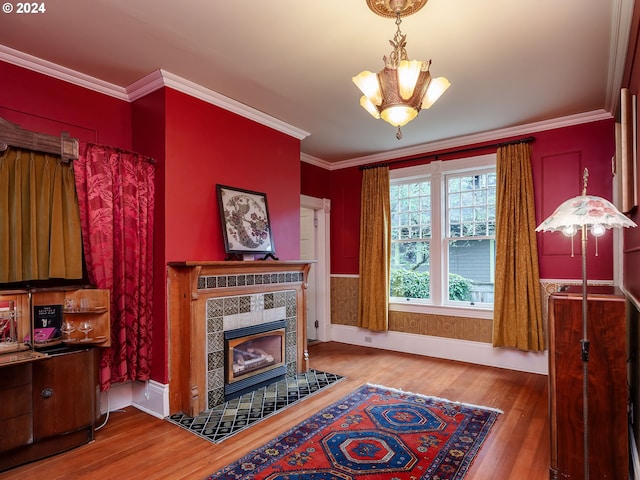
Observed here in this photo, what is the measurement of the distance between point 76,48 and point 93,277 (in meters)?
1.69

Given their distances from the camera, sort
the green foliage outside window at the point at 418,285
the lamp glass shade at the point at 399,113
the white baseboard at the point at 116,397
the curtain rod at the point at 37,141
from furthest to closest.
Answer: the green foliage outside window at the point at 418,285 → the white baseboard at the point at 116,397 → the curtain rod at the point at 37,141 → the lamp glass shade at the point at 399,113

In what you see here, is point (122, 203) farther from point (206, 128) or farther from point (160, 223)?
point (206, 128)

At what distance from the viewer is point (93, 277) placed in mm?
2887

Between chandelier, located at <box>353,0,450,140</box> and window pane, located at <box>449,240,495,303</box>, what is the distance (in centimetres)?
301

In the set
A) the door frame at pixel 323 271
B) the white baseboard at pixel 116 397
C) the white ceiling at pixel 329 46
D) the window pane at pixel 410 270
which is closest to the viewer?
the white ceiling at pixel 329 46

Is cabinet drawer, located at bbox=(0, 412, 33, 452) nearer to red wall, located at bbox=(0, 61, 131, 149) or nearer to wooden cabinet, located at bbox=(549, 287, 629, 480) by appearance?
red wall, located at bbox=(0, 61, 131, 149)

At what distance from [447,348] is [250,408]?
109 inches

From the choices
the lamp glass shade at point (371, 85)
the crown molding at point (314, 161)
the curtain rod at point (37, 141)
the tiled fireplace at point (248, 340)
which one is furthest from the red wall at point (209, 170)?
the lamp glass shade at point (371, 85)

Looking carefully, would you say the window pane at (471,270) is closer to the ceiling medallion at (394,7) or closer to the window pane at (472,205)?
the window pane at (472,205)

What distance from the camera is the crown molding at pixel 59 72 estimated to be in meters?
2.67

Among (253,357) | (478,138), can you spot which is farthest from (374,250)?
(253,357)

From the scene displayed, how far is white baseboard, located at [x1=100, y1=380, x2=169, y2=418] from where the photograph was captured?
119 inches

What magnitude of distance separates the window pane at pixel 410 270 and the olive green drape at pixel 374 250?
0.21 meters

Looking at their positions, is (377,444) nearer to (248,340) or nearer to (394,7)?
(248,340)
